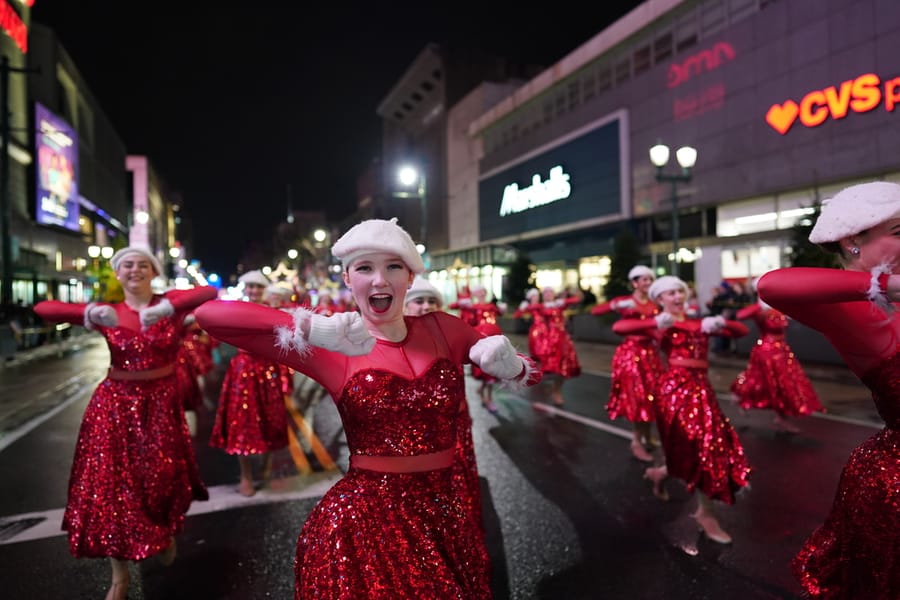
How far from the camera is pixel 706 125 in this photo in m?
27.0

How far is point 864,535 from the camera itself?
7.04 ft

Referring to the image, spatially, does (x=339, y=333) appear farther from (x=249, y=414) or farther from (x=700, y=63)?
(x=700, y=63)

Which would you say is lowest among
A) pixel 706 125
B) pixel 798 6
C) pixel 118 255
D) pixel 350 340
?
pixel 350 340

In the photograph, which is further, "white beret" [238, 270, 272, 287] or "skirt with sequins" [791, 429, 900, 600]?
"white beret" [238, 270, 272, 287]

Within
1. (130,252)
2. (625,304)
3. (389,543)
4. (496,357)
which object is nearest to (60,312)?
(130,252)

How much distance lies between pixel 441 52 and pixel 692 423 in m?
54.7

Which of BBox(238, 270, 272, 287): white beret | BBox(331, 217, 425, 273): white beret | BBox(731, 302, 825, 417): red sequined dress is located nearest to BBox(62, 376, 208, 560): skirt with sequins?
BBox(331, 217, 425, 273): white beret

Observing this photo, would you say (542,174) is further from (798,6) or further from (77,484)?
(77,484)

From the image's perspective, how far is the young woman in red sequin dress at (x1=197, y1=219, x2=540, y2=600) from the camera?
1977 mm

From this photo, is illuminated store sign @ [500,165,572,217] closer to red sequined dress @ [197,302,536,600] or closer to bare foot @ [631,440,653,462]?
bare foot @ [631,440,653,462]

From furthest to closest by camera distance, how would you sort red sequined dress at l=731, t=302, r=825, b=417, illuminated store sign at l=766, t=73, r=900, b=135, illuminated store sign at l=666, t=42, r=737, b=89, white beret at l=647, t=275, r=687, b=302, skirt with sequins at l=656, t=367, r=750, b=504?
illuminated store sign at l=666, t=42, r=737, b=89, illuminated store sign at l=766, t=73, r=900, b=135, red sequined dress at l=731, t=302, r=825, b=417, white beret at l=647, t=275, r=687, b=302, skirt with sequins at l=656, t=367, r=750, b=504

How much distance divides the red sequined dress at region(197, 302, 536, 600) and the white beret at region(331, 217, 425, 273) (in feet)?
1.03

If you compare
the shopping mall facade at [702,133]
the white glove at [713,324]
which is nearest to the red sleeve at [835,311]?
the white glove at [713,324]

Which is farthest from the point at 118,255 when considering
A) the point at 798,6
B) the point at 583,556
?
the point at 798,6
